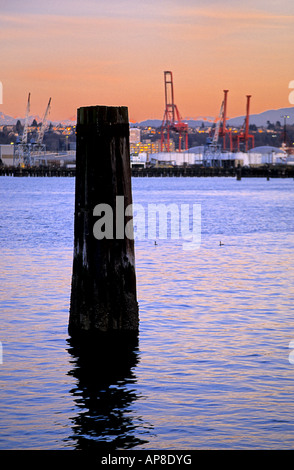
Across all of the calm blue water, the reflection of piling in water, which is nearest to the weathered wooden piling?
the reflection of piling in water

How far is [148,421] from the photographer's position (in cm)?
1178

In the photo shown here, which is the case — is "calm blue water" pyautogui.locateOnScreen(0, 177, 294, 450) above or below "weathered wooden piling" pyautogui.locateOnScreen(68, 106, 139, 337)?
below

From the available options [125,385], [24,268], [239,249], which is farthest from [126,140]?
[239,249]

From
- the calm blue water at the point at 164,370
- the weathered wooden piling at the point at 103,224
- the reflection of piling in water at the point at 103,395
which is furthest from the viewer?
the weathered wooden piling at the point at 103,224

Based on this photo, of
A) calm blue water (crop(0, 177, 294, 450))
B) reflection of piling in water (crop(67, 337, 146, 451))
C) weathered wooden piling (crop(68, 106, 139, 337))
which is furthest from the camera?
weathered wooden piling (crop(68, 106, 139, 337))

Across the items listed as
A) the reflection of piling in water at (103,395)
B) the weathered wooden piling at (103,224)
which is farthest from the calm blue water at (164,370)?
the weathered wooden piling at (103,224)

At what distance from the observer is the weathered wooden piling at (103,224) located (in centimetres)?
1270

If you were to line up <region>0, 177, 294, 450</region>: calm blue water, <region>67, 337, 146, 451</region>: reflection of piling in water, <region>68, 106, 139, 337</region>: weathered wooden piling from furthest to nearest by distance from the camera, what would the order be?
<region>68, 106, 139, 337</region>: weathered wooden piling
<region>0, 177, 294, 450</region>: calm blue water
<region>67, 337, 146, 451</region>: reflection of piling in water

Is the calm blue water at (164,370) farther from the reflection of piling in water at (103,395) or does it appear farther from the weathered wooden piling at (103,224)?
the weathered wooden piling at (103,224)

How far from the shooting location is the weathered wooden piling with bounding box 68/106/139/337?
1270 centimetres

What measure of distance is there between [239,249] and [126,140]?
26.1 meters

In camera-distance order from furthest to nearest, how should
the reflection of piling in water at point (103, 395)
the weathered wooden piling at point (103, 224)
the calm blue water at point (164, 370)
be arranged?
1. the weathered wooden piling at point (103, 224)
2. the calm blue water at point (164, 370)
3. the reflection of piling in water at point (103, 395)

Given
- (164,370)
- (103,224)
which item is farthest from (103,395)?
(103,224)

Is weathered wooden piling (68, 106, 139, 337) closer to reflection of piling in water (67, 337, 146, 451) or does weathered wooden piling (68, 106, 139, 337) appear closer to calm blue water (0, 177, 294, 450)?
reflection of piling in water (67, 337, 146, 451)
